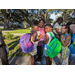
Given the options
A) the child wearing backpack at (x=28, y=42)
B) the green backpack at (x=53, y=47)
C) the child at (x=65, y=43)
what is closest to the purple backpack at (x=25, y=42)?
the child wearing backpack at (x=28, y=42)

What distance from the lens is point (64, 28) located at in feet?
7.23

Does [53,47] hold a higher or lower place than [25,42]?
lower

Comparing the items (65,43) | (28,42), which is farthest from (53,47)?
(28,42)

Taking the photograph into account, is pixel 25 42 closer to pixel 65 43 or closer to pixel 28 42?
pixel 28 42

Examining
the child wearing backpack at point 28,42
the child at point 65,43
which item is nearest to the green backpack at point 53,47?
the child at point 65,43

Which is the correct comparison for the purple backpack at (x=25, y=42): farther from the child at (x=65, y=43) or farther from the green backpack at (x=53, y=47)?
the child at (x=65, y=43)

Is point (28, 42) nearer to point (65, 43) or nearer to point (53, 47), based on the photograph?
point (53, 47)

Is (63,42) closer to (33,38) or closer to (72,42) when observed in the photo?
(72,42)

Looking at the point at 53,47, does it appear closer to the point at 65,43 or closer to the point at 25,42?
the point at 65,43

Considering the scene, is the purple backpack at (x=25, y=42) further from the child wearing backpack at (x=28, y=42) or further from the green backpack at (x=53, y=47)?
the green backpack at (x=53, y=47)

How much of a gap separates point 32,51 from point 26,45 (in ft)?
1.23

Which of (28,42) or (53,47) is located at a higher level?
(28,42)

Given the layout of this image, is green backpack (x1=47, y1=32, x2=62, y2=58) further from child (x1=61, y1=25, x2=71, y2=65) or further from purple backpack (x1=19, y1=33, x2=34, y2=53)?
purple backpack (x1=19, y1=33, x2=34, y2=53)

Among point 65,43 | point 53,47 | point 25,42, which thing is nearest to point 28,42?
point 25,42
